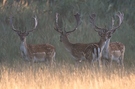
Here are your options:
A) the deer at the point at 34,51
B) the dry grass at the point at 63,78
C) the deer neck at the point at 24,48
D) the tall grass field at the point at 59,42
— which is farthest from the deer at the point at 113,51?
the deer neck at the point at 24,48

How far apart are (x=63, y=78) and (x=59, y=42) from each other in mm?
4353

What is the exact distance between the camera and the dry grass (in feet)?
30.2

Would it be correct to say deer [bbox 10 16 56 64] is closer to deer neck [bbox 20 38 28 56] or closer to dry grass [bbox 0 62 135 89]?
deer neck [bbox 20 38 28 56]

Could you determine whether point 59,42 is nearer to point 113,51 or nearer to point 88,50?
point 113,51

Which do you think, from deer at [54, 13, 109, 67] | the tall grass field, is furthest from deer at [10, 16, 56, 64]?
deer at [54, 13, 109, 67]

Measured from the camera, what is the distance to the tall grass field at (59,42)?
9594 mm

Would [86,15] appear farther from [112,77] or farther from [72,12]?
[112,77]

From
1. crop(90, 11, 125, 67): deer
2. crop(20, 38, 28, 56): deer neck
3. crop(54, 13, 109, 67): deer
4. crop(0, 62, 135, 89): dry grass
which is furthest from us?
crop(20, 38, 28, 56): deer neck

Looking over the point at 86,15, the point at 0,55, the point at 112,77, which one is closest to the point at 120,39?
the point at 86,15

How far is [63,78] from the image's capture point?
10.1 metres

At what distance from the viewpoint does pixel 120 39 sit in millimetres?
14758

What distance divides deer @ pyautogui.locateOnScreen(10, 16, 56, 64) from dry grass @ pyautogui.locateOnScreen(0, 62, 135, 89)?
2.09 ft

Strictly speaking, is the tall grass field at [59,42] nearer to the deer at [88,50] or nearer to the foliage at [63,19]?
the foliage at [63,19]

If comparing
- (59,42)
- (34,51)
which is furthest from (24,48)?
(59,42)
